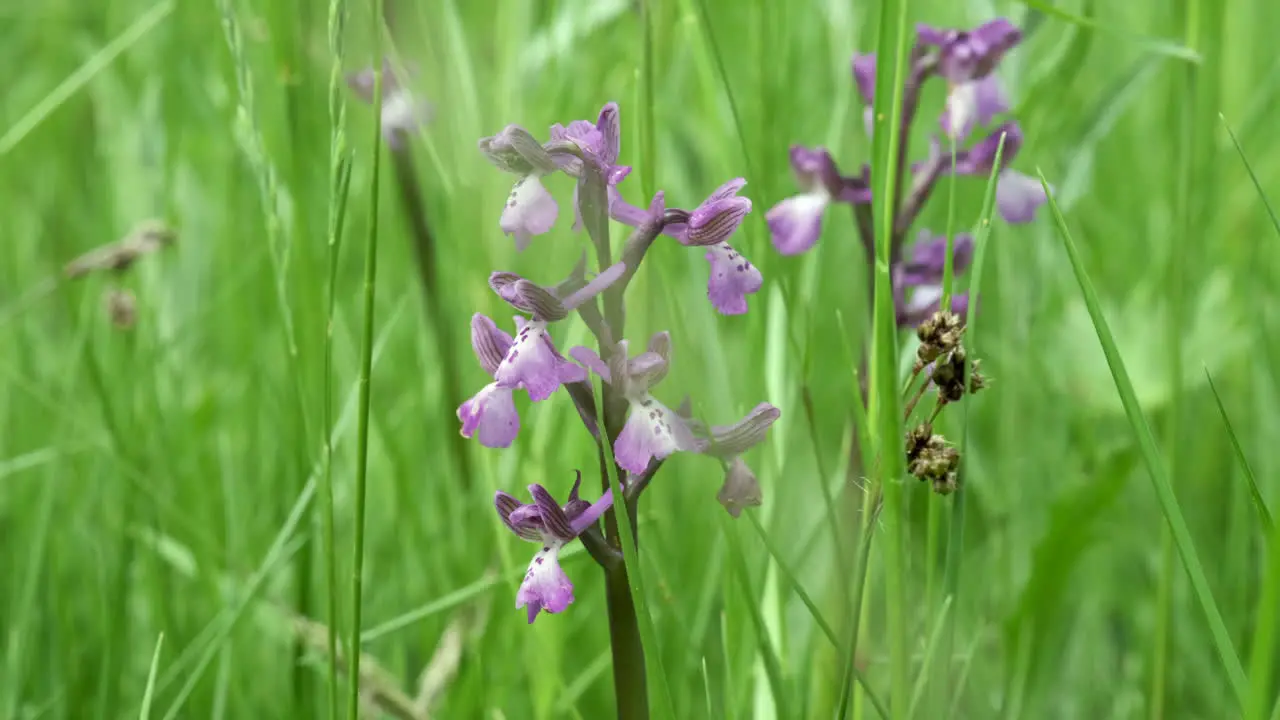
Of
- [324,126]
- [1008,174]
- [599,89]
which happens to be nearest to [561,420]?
[599,89]

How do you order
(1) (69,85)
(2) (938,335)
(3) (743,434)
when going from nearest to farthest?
(2) (938,335)
(3) (743,434)
(1) (69,85)

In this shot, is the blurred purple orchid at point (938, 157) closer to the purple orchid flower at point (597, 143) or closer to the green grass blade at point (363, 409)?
the purple orchid flower at point (597, 143)

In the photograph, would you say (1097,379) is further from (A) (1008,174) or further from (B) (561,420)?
(B) (561,420)

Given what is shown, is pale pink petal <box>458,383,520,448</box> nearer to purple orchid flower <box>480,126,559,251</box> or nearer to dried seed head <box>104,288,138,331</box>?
purple orchid flower <box>480,126,559,251</box>

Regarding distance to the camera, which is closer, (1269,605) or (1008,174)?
(1269,605)

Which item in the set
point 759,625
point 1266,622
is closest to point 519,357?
point 759,625

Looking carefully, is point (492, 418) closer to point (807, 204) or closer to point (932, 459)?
point (932, 459)

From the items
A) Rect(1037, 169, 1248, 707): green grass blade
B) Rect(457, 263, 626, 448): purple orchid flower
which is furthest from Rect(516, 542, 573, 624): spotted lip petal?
Rect(1037, 169, 1248, 707): green grass blade
